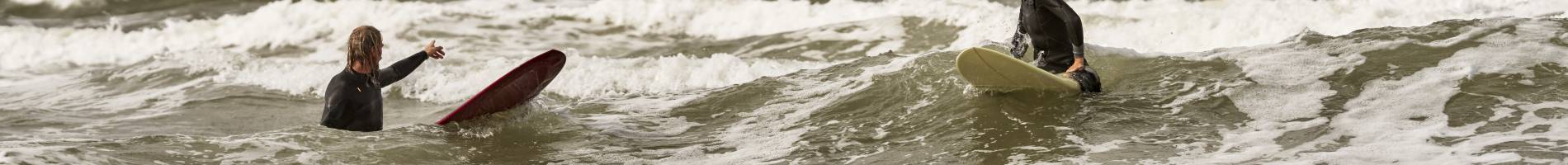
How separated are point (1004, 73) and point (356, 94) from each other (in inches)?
122

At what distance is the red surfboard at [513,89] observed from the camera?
7.43 meters

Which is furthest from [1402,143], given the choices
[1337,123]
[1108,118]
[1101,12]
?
[1101,12]

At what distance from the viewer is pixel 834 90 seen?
881 cm

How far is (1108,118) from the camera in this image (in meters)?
6.93

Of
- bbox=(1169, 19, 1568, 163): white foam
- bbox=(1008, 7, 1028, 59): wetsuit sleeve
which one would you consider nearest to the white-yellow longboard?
bbox=(1008, 7, 1028, 59): wetsuit sleeve

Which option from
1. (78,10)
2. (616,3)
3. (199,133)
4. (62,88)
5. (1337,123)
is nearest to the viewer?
(1337,123)

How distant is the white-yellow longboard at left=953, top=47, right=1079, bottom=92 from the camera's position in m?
7.16

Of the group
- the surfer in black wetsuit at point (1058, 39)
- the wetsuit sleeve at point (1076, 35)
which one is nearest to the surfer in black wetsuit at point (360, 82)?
the surfer in black wetsuit at point (1058, 39)

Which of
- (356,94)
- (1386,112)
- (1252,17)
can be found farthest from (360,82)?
(1252,17)

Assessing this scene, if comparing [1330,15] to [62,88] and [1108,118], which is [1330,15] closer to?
[1108,118]

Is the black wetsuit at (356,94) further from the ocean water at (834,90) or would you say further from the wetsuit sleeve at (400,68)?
the ocean water at (834,90)

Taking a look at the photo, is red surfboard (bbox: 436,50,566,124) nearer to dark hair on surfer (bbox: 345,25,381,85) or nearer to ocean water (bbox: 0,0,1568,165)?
ocean water (bbox: 0,0,1568,165)

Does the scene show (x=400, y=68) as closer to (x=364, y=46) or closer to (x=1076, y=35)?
(x=364, y=46)

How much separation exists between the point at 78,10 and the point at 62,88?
5.48 m
